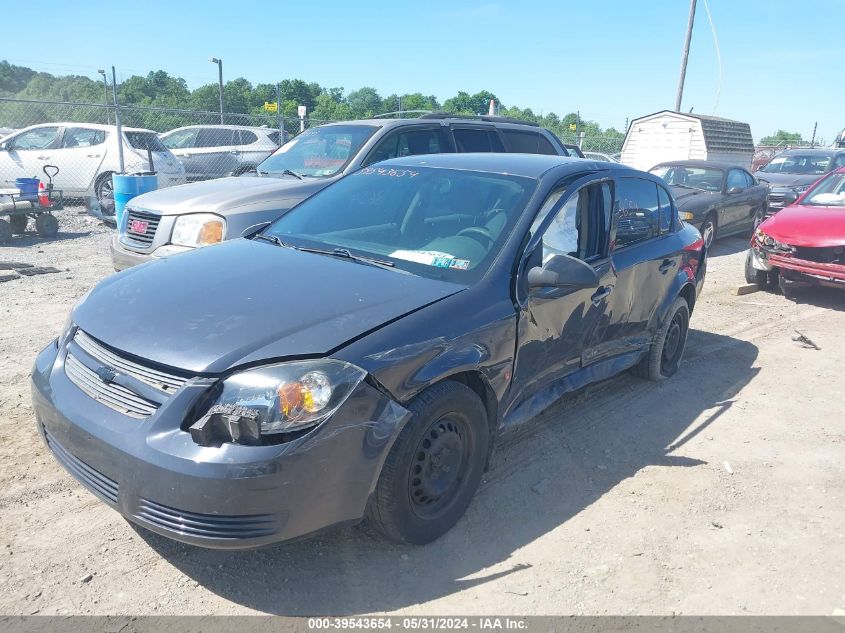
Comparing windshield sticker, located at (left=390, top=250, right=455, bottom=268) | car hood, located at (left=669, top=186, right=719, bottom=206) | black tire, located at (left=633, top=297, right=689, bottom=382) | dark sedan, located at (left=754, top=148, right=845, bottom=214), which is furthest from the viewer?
dark sedan, located at (left=754, top=148, right=845, bottom=214)

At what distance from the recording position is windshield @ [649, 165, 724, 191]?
11.8 m

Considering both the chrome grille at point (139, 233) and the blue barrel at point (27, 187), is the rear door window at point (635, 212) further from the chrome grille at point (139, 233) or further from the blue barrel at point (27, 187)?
the blue barrel at point (27, 187)

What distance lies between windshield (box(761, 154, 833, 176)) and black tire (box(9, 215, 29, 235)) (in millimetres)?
16922

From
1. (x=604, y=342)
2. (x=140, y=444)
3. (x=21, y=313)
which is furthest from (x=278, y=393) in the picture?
(x=21, y=313)

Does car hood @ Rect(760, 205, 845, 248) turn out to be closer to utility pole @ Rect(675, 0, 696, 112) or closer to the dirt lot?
→ the dirt lot

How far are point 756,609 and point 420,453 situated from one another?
1550 millimetres

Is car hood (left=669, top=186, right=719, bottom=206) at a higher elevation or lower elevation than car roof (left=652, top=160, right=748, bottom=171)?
lower

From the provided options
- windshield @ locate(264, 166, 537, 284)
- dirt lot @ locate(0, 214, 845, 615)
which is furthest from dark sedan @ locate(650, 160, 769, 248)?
windshield @ locate(264, 166, 537, 284)

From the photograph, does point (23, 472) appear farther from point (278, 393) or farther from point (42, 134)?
point (42, 134)

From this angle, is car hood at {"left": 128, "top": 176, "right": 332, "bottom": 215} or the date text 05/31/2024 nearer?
the date text 05/31/2024

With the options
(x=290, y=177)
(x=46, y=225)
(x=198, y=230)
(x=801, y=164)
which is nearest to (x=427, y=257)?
(x=198, y=230)

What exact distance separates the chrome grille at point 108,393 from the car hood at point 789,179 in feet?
51.4

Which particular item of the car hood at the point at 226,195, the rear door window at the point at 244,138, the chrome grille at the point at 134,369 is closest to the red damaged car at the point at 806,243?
the car hood at the point at 226,195

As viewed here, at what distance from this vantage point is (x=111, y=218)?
38.2 feet
